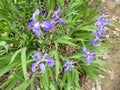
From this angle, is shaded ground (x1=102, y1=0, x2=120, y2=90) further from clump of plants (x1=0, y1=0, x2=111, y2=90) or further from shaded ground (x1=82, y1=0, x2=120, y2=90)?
clump of plants (x1=0, y1=0, x2=111, y2=90)

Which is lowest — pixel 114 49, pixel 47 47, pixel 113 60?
pixel 113 60

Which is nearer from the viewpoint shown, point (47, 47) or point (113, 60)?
point (47, 47)

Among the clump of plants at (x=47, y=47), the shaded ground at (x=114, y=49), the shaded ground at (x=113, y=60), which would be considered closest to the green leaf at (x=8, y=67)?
the clump of plants at (x=47, y=47)

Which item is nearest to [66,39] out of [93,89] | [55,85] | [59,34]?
[59,34]

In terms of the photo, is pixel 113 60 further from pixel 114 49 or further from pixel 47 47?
pixel 47 47

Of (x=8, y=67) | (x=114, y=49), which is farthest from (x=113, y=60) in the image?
(x=8, y=67)

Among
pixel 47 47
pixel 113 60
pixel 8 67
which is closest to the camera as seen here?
pixel 8 67

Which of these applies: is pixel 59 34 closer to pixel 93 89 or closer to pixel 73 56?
pixel 73 56

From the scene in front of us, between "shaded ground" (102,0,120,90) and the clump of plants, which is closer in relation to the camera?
the clump of plants

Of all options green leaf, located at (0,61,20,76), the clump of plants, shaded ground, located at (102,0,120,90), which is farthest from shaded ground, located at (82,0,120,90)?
green leaf, located at (0,61,20,76)

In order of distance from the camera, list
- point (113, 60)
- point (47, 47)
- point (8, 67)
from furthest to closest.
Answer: point (113, 60)
point (47, 47)
point (8, 67)

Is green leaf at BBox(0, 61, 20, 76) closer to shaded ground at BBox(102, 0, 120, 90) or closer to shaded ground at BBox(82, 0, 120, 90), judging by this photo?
shaded ground at BBox(82, 0, 120, 90)
